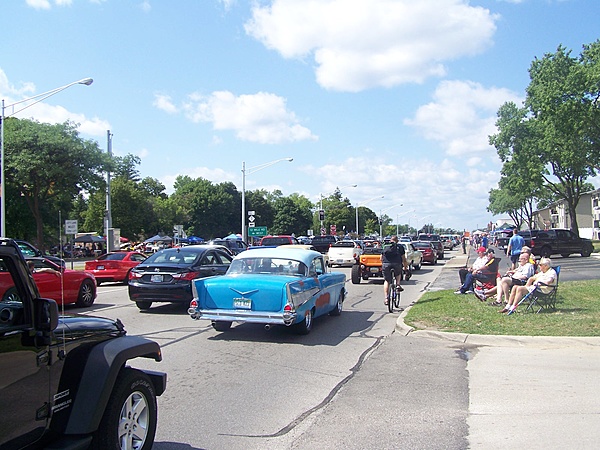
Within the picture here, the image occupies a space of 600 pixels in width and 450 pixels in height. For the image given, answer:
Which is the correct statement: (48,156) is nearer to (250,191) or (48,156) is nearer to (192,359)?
(192,359)

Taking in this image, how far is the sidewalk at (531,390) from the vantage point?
17.6 ft

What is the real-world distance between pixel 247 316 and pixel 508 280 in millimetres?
6444

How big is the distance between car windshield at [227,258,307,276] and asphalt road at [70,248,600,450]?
114 centimetres

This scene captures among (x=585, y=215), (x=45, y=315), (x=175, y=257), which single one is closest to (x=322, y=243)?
(x=175, y=257)

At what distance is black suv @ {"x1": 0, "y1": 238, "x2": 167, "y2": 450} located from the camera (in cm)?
355

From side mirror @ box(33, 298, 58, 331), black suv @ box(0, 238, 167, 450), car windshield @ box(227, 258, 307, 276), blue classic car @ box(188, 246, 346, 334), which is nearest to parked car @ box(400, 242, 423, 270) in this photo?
blue classic car @ box(188, 246, 346, 334)

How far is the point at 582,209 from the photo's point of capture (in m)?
94.6

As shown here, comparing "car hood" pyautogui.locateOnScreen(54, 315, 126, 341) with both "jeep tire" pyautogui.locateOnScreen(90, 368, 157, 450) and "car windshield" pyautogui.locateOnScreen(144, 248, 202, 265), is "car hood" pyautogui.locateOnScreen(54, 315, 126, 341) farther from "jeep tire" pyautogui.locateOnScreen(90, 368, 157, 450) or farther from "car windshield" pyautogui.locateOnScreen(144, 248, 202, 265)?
"car windshield" pyautogui.locateOnScreen(144, 248, 202, 265)

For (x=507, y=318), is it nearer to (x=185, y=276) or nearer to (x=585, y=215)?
(x=185, y=276)

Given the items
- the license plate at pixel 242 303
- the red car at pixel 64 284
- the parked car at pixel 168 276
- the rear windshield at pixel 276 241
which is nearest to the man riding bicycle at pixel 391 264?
the parked car at pixel 168 276

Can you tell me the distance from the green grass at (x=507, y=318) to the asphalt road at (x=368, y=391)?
52 cm

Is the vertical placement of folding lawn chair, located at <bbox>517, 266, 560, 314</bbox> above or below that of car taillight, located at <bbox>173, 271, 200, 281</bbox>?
below

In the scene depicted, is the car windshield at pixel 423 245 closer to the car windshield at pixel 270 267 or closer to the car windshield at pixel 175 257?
the car windshield at pixel 175 257

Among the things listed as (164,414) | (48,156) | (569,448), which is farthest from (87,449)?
(48,156)
